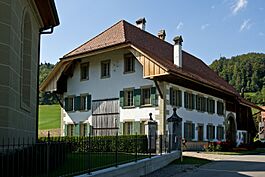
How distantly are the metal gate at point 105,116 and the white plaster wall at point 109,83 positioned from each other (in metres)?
0.38

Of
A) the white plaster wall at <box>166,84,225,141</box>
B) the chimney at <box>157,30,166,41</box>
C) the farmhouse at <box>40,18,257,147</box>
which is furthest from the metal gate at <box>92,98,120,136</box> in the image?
the chimney at <box>157,30,166,41</box>

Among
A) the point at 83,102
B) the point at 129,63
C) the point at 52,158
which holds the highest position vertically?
the point at 129,63

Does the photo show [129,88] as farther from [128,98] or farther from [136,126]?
[136,126]

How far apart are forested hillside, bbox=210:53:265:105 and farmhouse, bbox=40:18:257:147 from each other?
5829cm

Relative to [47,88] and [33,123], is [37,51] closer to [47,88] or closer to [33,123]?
[33,123]

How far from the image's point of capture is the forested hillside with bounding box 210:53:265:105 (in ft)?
303

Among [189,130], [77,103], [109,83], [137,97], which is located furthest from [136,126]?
[77,103]

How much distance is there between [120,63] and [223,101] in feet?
41.8

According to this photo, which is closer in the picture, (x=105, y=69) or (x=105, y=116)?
(x=105, y=116)

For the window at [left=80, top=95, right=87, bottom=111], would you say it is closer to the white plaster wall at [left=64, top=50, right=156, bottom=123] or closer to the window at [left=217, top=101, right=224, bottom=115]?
the white plaster wall at [left=64, top=50, right=156, bottom=123]

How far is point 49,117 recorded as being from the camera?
68688mm

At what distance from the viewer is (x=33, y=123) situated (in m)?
13.8

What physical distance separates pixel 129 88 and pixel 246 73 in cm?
6995

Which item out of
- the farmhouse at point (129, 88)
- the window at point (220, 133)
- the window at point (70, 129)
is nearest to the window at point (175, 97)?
the farmhouse at point (129, 88)
